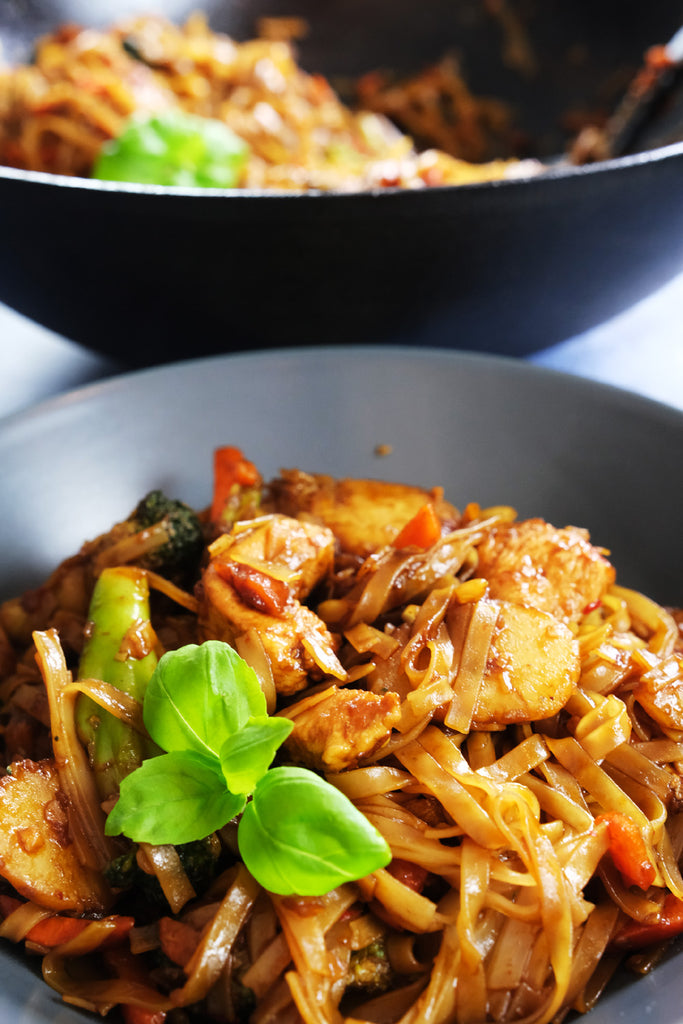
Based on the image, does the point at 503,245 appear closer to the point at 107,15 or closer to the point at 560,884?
the point at 560,884

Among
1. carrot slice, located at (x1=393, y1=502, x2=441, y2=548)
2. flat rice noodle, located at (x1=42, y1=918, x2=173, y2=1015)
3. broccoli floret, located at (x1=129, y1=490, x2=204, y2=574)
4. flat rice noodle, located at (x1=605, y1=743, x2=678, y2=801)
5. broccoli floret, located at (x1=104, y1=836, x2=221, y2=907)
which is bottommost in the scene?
flat rice noodle, located at (x1=42, y1=918, x2=173, y2=1015)

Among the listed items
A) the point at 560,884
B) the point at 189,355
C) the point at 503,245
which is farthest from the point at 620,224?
the point at 560,884

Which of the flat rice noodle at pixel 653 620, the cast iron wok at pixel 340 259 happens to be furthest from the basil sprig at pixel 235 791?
the cast iron wok at pixel 340 259

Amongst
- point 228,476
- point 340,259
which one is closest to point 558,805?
point 228,476

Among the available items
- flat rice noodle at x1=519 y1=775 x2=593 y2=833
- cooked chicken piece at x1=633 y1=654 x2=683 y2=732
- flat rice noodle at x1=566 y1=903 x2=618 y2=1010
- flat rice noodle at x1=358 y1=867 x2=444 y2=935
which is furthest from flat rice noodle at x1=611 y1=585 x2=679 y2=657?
flat rice noodle at x1=358 y1=867 x2=444 y2=935

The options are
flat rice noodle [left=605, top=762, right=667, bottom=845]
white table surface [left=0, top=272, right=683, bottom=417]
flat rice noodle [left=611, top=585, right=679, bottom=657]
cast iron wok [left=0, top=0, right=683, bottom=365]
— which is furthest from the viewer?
white table surface [left=0, top=272, right=683, bottom=417]

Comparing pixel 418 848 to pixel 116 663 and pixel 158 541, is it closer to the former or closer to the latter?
pixel 116 663

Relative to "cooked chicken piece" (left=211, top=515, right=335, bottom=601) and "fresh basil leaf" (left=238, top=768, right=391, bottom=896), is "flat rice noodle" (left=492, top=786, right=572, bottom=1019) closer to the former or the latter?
"fresh basil leaf" (left=238, top=768, right=391, bottom=896)
